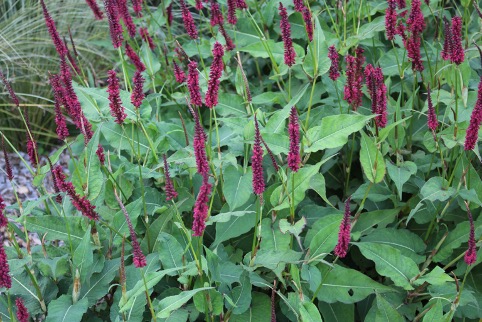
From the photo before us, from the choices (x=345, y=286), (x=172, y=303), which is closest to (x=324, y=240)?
(x=345, y=286)

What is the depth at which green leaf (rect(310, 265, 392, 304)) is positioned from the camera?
198 cm

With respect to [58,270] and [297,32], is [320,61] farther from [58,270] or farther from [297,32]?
[58,270]

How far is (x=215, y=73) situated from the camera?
1761 mm

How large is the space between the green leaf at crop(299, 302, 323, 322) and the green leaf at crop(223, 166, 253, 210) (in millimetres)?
372

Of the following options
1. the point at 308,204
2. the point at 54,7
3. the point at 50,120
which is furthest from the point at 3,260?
the point at 54,7

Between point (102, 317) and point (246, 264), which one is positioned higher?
point (246, 264)

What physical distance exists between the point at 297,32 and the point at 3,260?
6.13 ft

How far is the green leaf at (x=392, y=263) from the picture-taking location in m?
1.98

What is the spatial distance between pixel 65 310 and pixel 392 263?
1.00 meters

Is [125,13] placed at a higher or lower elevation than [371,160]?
higher

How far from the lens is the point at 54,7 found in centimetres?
513

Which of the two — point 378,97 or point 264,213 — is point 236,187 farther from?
point 378,97

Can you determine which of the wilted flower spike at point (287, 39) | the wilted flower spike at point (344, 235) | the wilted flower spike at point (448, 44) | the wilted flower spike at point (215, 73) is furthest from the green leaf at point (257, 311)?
the wilted flower spike at point (448, 44)

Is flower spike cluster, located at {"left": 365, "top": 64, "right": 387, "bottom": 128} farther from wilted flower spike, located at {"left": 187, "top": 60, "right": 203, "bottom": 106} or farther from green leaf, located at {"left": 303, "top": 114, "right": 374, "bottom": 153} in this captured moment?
wilted flower spike, located at {"left": 187, "top": 60, "right": 203, "bottom": 106}
